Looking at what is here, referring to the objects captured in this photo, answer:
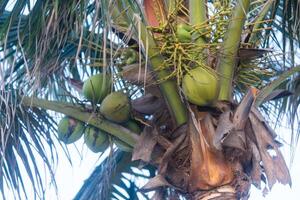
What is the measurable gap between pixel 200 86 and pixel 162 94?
24 cm

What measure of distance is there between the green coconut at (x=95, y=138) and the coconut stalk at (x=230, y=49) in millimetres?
557

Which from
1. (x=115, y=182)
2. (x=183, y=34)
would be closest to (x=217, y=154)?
(x=183, y=34)

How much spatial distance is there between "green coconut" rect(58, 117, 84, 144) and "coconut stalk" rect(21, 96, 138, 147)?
0.03 m

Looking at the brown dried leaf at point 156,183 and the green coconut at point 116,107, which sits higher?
the green coconut at point 116,107

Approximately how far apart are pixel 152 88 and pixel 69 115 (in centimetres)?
41

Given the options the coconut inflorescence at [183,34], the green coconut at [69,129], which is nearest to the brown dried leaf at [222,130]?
the coconut inflorescence at [183,34]

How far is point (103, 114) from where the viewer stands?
303 cm

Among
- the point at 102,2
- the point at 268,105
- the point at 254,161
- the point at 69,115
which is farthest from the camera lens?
the point at 268,105

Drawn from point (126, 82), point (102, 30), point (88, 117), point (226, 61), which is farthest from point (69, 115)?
point (226, 61)

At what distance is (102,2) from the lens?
2.64m

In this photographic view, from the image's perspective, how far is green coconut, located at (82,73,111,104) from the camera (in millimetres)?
3045

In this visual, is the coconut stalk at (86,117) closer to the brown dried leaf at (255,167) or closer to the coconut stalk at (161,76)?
the coconut stalk at (161,76)

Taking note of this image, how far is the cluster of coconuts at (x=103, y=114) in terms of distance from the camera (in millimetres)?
3006

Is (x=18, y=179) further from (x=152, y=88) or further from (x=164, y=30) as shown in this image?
(x=164, y=30)
